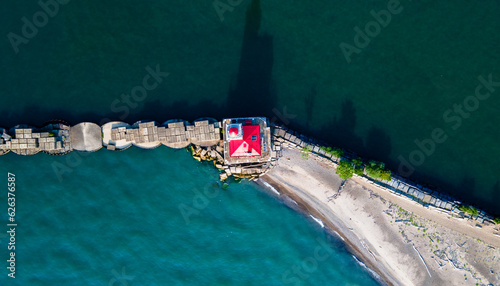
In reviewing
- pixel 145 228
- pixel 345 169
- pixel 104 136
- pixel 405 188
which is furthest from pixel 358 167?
pixel 104 136

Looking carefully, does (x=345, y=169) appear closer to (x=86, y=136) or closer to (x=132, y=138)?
(x=132, y=138)

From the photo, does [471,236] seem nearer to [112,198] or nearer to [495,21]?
[495,21]

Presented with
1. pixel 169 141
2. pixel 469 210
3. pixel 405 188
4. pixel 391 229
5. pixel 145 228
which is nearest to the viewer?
pixel 469 210

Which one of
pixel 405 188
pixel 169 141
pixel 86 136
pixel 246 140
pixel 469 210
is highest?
pixel 246 140

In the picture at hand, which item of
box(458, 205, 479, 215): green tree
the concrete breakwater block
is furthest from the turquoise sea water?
box(458, 205, 479, 215): green tree

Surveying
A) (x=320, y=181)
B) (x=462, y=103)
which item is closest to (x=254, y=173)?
(x=320, y=181)

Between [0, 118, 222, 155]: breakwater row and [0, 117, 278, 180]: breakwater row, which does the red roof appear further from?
[0, 118, 222, 155]: breakwater row

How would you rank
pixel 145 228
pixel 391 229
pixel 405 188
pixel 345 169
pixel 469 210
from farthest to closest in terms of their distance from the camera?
pixel 391 229, pixel 145 228, pixel 405 188, pixel 345 169, pixel 469 210
